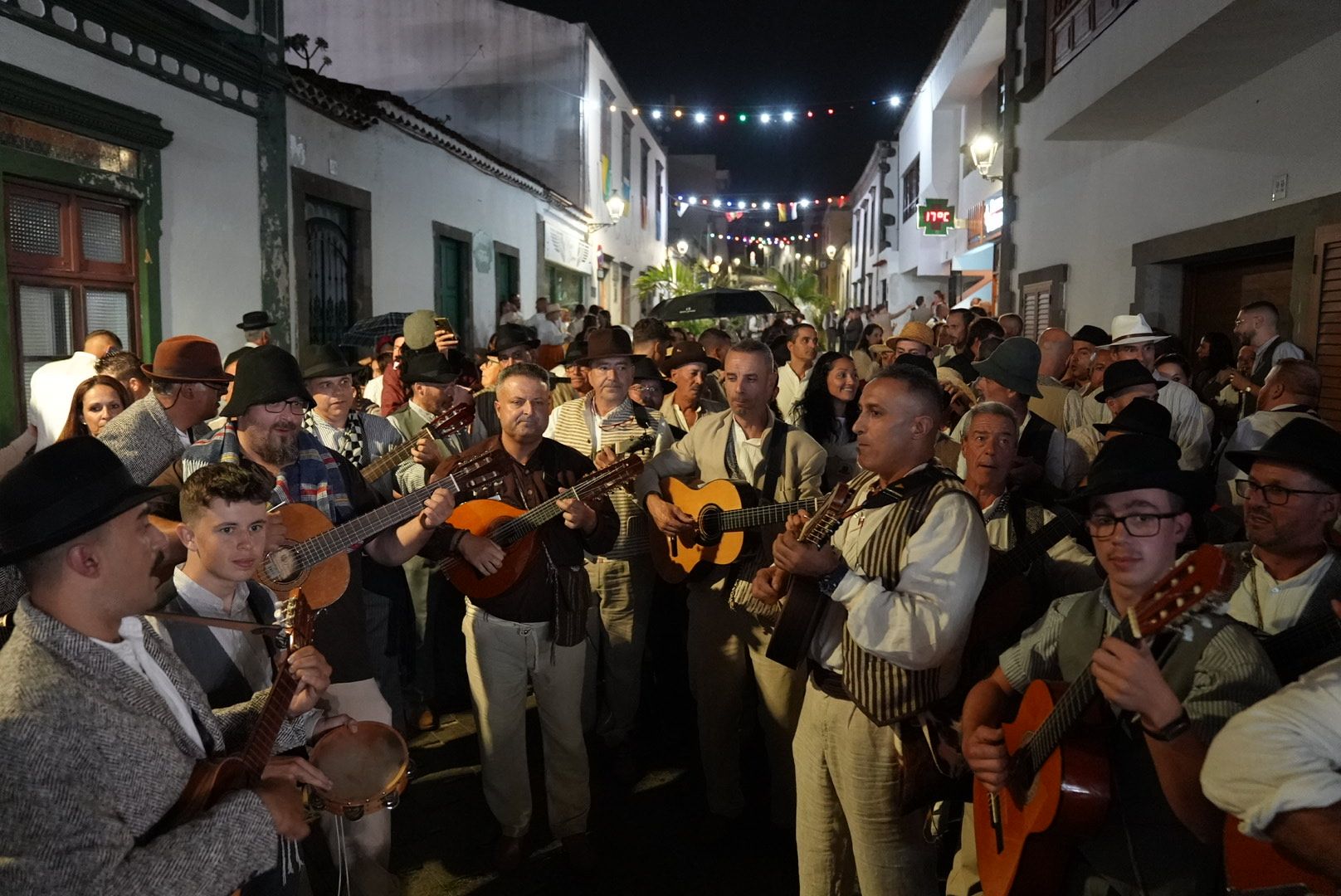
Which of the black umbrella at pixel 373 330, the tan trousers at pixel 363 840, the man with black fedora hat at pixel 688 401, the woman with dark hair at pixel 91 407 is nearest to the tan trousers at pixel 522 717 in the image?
the tan trousers at pixel 363 840

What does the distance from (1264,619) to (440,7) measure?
19565 mm

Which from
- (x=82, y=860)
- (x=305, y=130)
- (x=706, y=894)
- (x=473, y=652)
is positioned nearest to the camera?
(x=82, y=860)

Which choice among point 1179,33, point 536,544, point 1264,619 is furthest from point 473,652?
point 1179,33

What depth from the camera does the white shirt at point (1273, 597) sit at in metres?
2.86

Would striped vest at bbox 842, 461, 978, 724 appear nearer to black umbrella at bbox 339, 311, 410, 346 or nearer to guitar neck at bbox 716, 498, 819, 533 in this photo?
guitar neck at bbox 716, 498, 819, 533

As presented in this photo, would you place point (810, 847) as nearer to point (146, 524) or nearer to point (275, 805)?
point (275, 805)

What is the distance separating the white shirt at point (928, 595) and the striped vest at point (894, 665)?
0.12 ft

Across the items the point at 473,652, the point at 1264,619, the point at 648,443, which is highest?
the point at 648,443

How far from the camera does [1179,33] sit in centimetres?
714

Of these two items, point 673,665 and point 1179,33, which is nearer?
point 673,665

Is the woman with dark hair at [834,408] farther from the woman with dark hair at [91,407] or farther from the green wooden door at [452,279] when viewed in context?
the green wooden door at [452,279]

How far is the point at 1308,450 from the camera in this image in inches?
112

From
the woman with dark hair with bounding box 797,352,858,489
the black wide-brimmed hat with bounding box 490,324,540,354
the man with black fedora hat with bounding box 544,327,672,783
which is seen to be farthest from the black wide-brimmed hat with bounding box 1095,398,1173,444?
the black wide-brimmed hat with bounding box 490,324,540,354

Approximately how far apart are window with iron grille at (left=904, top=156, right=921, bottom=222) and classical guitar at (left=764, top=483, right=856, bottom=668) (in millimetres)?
25037
